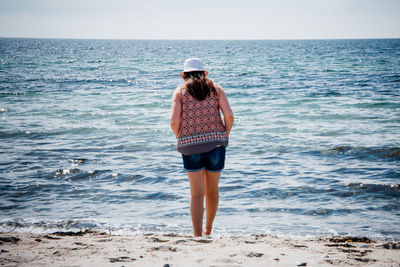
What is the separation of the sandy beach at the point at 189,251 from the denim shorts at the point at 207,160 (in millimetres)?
884

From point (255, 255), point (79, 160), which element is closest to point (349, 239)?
point (255, 255)

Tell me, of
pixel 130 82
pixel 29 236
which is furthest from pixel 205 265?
pixel 130 82

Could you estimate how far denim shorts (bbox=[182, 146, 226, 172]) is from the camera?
399cm

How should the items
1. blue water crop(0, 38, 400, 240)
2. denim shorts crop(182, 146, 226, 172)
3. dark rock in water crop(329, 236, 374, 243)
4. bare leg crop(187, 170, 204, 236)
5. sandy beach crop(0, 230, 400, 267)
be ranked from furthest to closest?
blue water crop(0, 38, 400, 240) < dark rock in water crop(329, 236, 374, 243) < bare leg crop(187, 170, 204, 236) < denim shorts crop(182, 146, 226, 172) < sandy beach crop(0, 230, 400, 267)

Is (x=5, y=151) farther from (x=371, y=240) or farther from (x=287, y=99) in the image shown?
(x=287, y=99)

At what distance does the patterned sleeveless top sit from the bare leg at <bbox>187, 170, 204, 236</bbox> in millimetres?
325

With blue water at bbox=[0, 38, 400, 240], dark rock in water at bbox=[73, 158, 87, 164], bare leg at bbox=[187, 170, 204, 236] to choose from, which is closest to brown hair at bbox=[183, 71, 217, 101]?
bare leg at bbox=[187, 170, 204, 236]

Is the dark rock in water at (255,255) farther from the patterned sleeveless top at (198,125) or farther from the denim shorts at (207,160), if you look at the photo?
the patterned sleeveless top at (198,125)

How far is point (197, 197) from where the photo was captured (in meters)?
4.21

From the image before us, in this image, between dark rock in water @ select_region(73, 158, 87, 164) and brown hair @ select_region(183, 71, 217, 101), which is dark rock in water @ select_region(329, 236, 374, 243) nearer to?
brown hair @ select_region(183, 71, 217, 101)

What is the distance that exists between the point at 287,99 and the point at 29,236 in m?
14.3

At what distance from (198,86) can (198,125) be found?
425 mm

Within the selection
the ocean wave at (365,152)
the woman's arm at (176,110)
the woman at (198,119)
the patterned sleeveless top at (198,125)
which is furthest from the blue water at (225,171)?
the woman's arm at (176,110)

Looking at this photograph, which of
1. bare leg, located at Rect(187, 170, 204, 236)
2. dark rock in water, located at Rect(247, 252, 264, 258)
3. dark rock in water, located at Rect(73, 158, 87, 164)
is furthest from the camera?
dark rock in water, located at Rect(73, 158, 87, 164)
